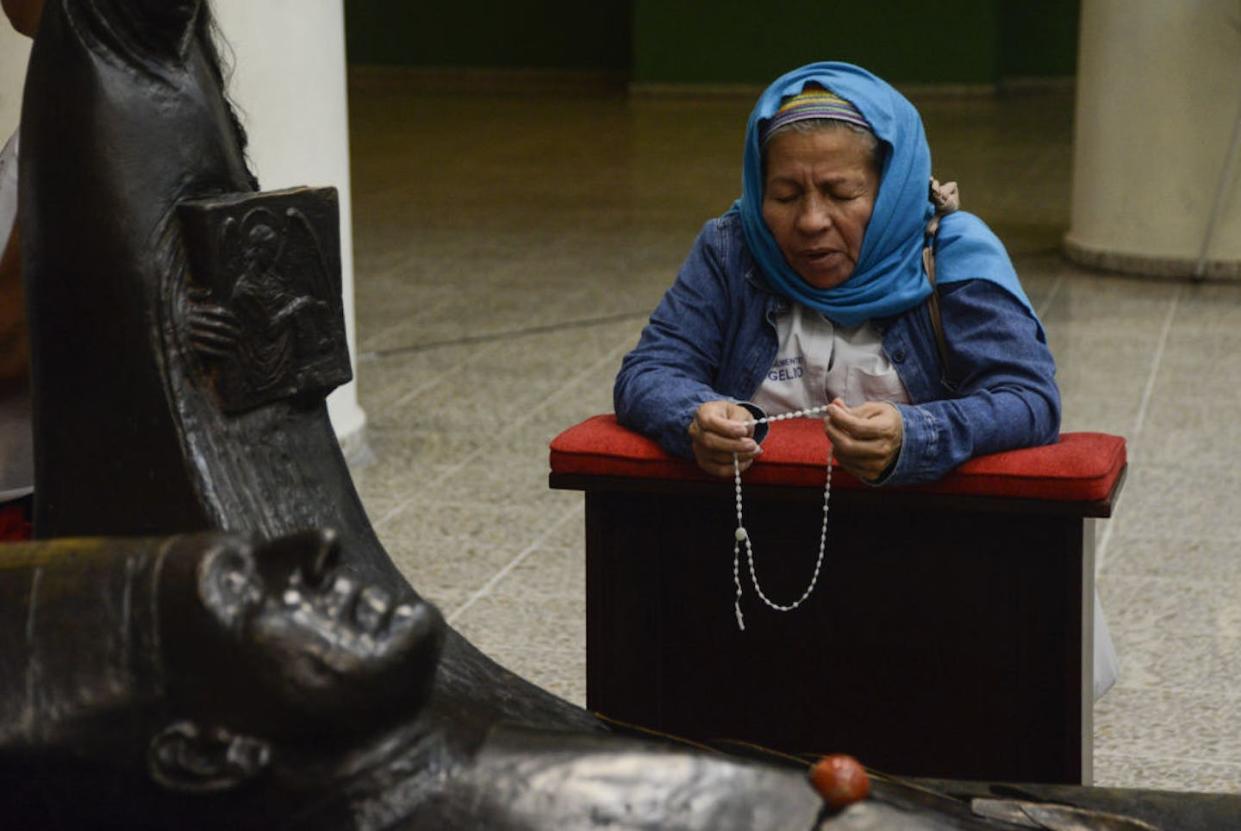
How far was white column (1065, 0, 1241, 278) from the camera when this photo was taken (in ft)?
28.5

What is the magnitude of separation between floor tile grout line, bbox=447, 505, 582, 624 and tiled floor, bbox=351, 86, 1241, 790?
1 centimetres

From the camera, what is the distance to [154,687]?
1665mm

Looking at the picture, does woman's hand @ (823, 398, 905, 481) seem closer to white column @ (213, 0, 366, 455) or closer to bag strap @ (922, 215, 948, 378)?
bag strap @ (922, 215, 948, 378)

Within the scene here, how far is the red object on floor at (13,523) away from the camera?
296cm

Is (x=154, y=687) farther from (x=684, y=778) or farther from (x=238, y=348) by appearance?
(x=238, y=348)

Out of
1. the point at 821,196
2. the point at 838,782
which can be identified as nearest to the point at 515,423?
the point at 821,196

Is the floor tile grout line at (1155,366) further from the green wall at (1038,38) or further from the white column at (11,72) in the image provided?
the green wall at (1038,38)

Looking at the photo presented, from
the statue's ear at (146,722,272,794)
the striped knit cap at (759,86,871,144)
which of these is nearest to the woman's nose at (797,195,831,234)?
the striped knit cap at (759,86,871,144)

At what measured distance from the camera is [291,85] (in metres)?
5.49

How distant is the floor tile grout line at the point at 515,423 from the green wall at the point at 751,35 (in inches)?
429

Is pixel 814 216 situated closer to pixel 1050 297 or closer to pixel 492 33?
pixel 1050 297

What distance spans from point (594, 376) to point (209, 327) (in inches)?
193

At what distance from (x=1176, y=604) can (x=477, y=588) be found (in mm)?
1676

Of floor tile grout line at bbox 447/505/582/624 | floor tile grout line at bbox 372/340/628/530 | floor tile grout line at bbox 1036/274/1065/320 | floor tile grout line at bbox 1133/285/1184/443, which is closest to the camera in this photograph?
floor tile grout line at bbox 447/505/582/624
